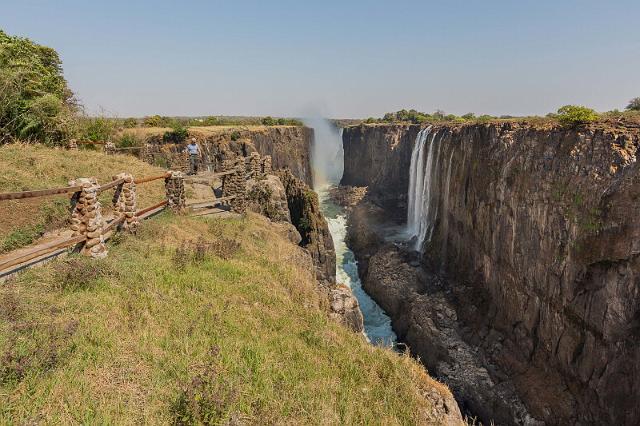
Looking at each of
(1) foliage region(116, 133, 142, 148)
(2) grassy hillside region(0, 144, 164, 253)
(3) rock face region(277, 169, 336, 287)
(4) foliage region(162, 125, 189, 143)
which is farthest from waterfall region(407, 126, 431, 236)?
(1) foliage region(116, 133, 142, 148)

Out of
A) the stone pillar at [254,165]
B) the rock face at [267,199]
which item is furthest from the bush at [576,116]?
the stone pillar at [254,165]

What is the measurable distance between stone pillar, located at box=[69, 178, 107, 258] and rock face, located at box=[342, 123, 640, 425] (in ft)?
57.9

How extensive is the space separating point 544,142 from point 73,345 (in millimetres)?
21450

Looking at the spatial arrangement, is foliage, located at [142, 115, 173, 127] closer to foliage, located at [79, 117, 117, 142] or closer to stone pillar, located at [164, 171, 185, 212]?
foliage, located at [79, 117, 117, 142]

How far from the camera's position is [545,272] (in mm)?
18312

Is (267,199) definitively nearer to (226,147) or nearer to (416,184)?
(226,147)

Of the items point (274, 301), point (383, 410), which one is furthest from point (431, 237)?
point (383, 410)

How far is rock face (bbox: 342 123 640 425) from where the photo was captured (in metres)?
14.3

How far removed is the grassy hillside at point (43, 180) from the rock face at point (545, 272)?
63.5ft

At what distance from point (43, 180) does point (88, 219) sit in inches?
308

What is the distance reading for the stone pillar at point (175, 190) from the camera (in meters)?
15.5

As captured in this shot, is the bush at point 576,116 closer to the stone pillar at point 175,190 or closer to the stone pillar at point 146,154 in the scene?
the stone pillar at point 175,190

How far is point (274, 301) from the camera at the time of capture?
29.1 ft

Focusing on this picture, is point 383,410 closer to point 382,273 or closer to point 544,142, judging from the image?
point 544,142
